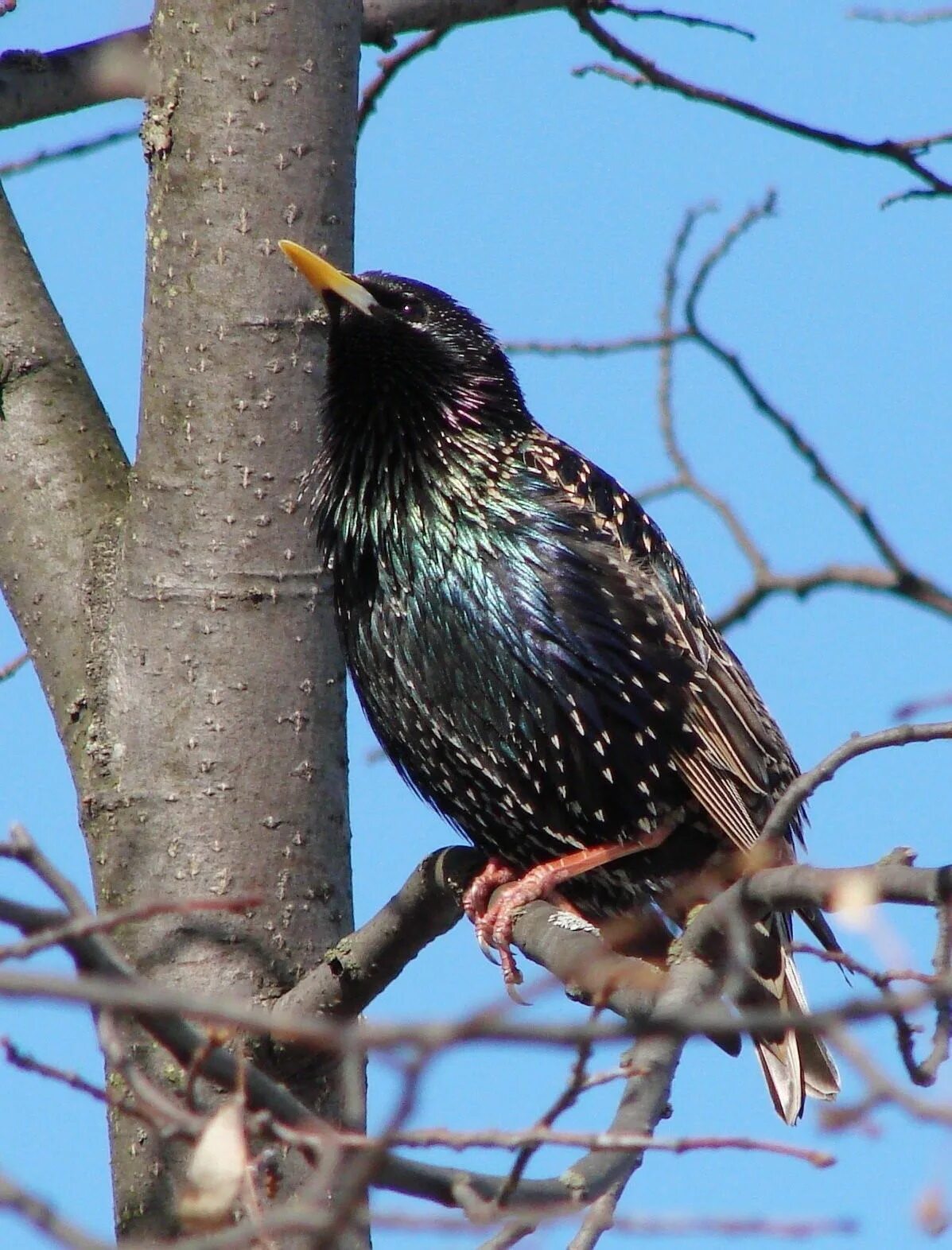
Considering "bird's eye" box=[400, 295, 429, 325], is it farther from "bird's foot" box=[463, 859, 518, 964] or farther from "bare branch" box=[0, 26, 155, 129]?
"bird's foot" box=[463, 859, 518, 964]

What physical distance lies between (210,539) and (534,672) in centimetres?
87

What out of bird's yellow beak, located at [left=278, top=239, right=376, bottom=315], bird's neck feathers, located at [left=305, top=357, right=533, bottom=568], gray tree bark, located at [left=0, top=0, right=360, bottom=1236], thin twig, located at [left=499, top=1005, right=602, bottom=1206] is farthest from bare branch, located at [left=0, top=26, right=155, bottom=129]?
thin twig, located at [left=499, top=1005, right=602, bottom=1206]

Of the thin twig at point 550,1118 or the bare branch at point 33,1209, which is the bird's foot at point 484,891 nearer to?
the thin twig at point 550,1118

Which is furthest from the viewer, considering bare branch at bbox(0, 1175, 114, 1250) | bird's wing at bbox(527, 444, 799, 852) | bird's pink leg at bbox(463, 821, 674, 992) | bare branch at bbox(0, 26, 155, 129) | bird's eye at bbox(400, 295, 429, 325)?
bird's eye at bbox(400, 295, 429, 325)

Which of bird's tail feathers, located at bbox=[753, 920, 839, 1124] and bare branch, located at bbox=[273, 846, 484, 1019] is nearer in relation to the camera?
bare branch, located at bbox=[273, 846, 484, 1019]

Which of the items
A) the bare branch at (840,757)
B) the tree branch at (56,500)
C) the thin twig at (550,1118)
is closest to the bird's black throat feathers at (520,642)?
the tree branch at (56,500)

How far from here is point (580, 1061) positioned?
1799 mm

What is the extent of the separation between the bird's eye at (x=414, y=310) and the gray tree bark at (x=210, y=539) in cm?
72

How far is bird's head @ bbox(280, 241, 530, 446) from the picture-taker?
450 centimetres

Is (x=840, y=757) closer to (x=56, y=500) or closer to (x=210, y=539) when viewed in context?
(x=210, y=539)

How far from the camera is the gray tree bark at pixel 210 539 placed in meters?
3.53

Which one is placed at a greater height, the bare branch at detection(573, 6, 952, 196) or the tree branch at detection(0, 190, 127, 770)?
the bare branch at detection(573, 6, 952, 196)

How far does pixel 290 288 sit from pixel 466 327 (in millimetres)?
1116

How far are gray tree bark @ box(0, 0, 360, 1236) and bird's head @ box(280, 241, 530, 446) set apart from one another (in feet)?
1.65
